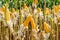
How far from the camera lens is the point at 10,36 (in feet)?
5.63

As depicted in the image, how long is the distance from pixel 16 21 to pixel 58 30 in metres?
0.33

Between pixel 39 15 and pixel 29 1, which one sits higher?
pixel 39 15

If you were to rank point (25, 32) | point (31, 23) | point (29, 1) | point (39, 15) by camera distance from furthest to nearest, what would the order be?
point (29, 1)
point (39, 15)
point (25, 32)
point (31, 23)

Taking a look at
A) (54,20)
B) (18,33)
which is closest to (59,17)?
(54,20)

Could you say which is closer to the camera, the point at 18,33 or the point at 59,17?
the point at 18,33

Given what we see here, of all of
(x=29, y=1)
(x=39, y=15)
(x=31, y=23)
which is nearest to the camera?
(x=31, y=23)

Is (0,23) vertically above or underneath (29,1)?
above

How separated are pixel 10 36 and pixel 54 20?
35cm

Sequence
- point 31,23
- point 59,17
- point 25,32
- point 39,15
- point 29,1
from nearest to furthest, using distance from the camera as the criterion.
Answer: point 31,23 → point 25,32 → point 59,17 → point 39,15 → point 29,1

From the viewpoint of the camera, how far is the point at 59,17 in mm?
1875

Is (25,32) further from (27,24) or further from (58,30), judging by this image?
(58,30)

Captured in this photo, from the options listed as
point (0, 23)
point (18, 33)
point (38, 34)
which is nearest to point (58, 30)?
point (38, 34)

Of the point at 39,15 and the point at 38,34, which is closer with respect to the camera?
the point at 38,34

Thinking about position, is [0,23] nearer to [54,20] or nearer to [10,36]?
[10,36]
